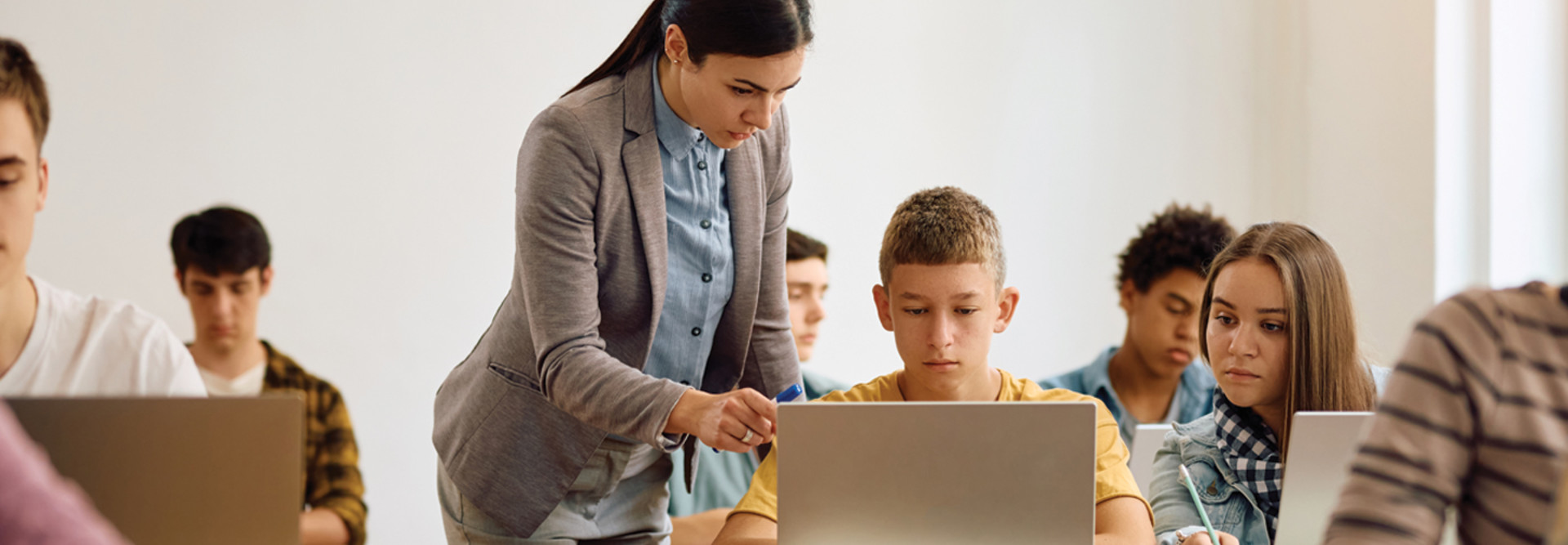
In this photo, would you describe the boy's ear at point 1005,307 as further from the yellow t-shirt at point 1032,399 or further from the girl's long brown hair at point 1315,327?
the girl's long brown hair at point 1315,327

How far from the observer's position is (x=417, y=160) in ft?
9.68

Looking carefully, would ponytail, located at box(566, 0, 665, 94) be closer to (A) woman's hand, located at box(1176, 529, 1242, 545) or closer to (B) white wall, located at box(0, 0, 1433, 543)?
(A) woman's hand, located at box(1176, 529, 1242, 545)

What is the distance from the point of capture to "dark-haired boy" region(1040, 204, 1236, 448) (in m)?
2.53

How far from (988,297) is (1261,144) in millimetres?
2395

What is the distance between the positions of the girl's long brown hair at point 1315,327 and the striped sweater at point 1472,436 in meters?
0.82

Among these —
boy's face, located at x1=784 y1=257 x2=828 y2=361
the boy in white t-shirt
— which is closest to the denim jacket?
the boy in white t-shirt

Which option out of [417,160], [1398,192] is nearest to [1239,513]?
[1398,192]

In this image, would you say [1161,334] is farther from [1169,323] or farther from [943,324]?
[943,324]

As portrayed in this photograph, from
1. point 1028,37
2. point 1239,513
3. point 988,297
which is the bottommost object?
point 1239,513

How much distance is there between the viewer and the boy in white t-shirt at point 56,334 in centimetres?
143

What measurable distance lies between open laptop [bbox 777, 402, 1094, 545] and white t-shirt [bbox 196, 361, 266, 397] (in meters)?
1.95

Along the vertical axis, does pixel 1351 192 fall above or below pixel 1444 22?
below

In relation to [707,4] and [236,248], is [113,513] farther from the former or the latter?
[236,248]

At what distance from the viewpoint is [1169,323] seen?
2527 millimetres
